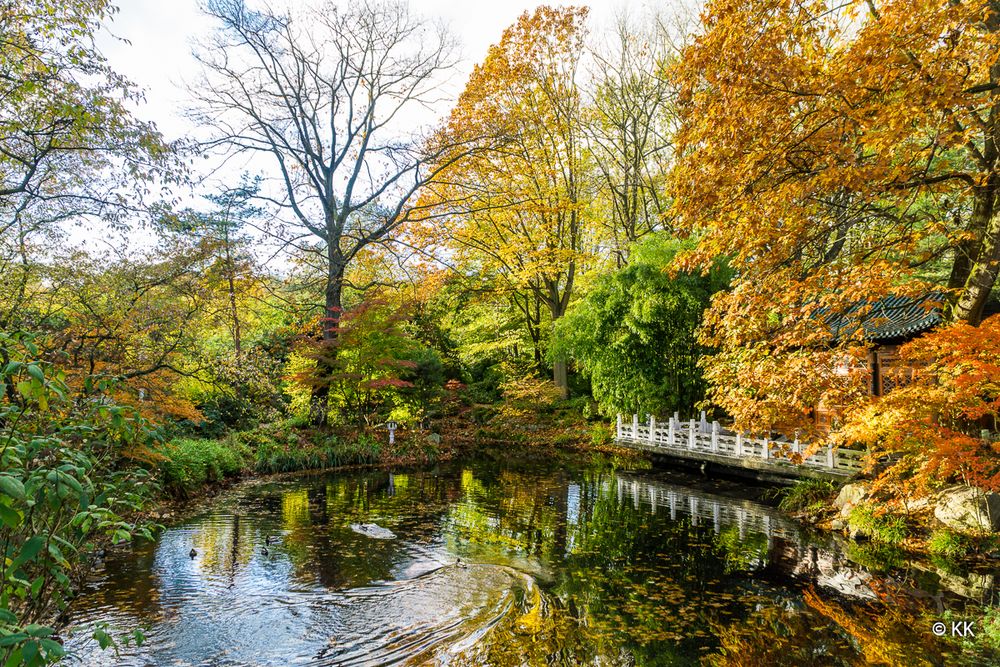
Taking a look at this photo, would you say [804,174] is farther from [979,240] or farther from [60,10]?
[60,10]

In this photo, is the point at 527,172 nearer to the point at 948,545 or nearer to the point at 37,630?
the point at 948,545

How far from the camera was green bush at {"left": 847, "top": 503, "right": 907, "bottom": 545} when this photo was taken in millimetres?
8891

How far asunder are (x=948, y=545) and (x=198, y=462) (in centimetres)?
1343

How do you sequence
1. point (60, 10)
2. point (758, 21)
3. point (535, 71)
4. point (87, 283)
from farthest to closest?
point (535, 71) → point (87, 283) → point (60, 10) → point (758, 21)

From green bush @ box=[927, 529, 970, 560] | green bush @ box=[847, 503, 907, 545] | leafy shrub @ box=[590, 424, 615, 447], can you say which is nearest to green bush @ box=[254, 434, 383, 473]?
leafy shrub @ box=[590, 424, 615, 447]

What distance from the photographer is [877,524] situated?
9.13 m

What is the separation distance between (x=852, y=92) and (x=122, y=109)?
29.9 feet

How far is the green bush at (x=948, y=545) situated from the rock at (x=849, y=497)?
134 cm

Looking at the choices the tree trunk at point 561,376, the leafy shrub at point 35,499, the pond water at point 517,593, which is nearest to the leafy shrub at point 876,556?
the pond water at point 517,593

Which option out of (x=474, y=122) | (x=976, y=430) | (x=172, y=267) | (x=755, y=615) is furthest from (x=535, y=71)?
(x=755, y=615)

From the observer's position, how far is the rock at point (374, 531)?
9156 mm

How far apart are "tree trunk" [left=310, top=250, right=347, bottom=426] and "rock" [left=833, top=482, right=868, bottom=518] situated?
1289 centimetres

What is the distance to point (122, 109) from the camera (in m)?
7.79

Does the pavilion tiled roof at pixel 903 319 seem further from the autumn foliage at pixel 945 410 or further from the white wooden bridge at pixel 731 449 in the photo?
the autumn foliage at pixel 945 410
